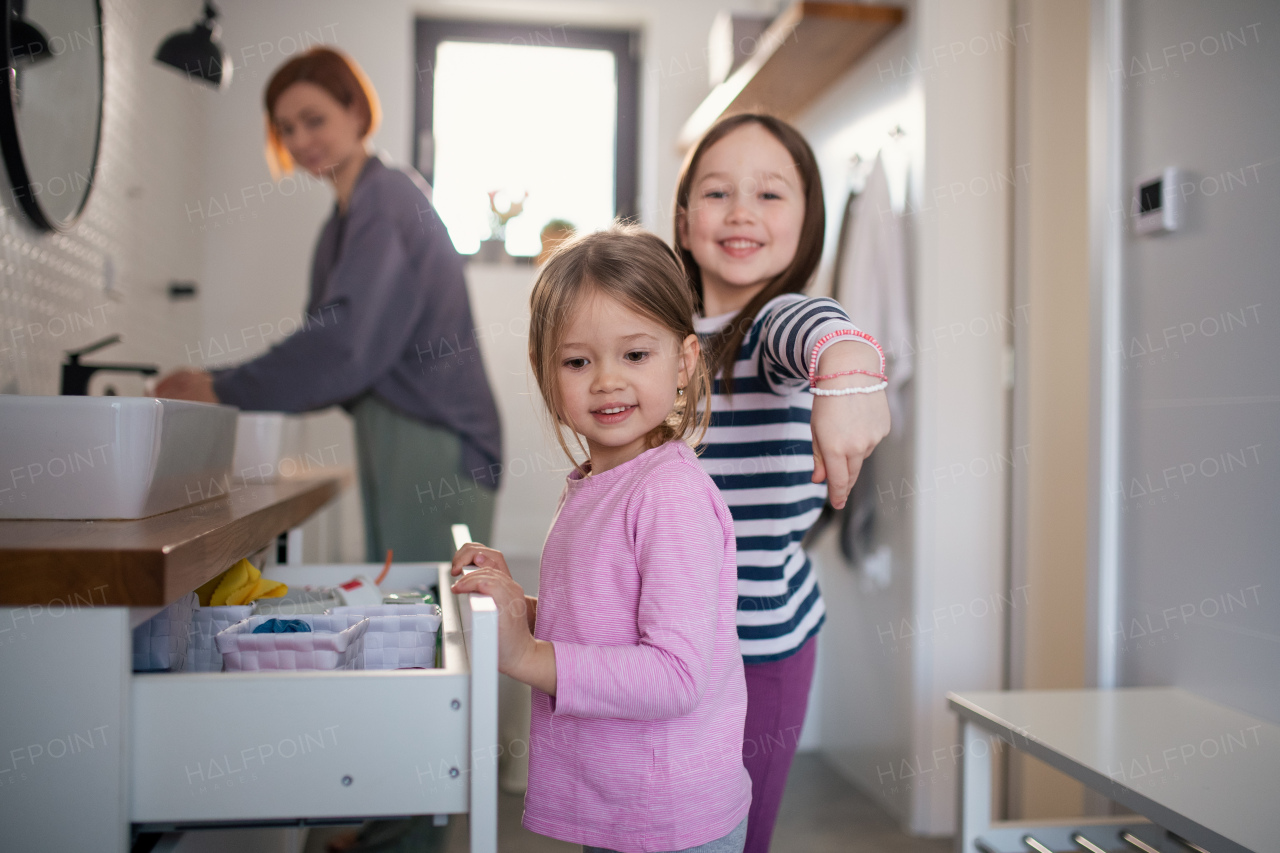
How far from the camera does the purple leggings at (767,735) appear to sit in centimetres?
98

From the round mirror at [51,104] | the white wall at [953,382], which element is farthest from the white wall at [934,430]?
the round mirror at [51,104]

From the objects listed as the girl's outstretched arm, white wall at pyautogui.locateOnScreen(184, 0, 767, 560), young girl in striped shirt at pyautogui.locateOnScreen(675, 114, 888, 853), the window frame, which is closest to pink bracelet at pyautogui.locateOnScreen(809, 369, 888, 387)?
the girl's outstretched arm

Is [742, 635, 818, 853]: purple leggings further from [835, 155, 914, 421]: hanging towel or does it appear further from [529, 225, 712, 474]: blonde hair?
[835, 155, 914, 421]: hanging towel

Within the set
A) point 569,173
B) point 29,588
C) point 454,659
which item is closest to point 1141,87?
point 454,659

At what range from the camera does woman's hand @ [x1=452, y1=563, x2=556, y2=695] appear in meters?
0.71

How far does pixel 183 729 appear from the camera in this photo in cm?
73

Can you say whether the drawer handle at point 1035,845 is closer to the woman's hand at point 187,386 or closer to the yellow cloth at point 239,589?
the yellow cloth at point 239,589

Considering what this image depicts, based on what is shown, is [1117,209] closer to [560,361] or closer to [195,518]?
[560,361]

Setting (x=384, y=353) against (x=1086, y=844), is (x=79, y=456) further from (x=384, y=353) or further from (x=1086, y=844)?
(x=1086, y=844)

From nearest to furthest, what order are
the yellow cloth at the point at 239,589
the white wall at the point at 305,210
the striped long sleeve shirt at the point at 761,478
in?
1. the striped long sleeve shirt at the point at 761,478
2. the yellow cloth at the point at 239,589
3. the white wall at the point at 305,210

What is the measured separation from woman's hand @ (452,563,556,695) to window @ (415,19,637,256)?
2538 millimetres

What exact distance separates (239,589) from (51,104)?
119 cm

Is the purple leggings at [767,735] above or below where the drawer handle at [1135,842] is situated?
above

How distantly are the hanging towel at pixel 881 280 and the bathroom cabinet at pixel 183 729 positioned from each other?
1549mm
